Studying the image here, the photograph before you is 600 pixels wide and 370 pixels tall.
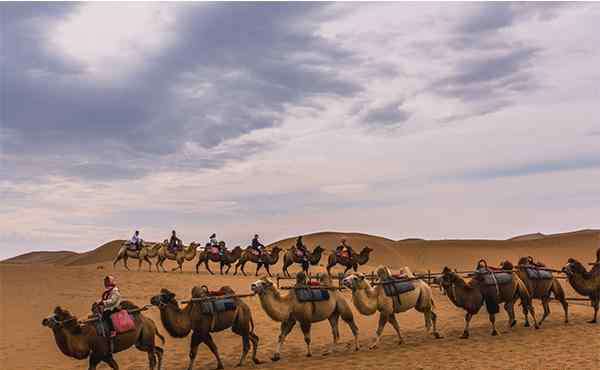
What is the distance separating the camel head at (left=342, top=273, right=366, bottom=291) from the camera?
596 inches

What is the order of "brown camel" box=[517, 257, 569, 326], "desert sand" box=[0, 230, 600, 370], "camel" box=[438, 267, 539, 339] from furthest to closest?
"brown camel" box=[517, 257, 569, 326], "camel" box=[438, 267, 539, 339], "desert sand" box=[0, 230, 600, 370]

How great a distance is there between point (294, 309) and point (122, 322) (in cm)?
431

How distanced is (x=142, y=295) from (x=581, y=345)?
16597mm

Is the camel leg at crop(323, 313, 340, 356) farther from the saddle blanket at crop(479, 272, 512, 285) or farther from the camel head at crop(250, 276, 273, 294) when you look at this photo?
the saddle blanket at crop(479, 272, 512, 285)

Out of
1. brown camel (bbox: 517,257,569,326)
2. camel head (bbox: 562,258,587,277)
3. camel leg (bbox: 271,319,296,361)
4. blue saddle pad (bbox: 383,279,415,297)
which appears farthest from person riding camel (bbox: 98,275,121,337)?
camel head (bbox: 562,258,587,277)

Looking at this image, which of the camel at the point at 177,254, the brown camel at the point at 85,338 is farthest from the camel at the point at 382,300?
the camel at the point at 177,254

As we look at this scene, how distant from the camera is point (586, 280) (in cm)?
1820

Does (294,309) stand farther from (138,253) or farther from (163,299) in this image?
(138,253)

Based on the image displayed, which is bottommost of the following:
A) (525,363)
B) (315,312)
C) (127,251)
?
(525,363)

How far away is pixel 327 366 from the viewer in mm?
13438

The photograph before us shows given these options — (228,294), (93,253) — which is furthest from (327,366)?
(93,253)

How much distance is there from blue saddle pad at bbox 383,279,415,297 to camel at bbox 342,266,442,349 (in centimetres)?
10

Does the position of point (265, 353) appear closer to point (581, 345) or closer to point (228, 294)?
point (228, 294)

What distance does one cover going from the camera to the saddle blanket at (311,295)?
1488cm
